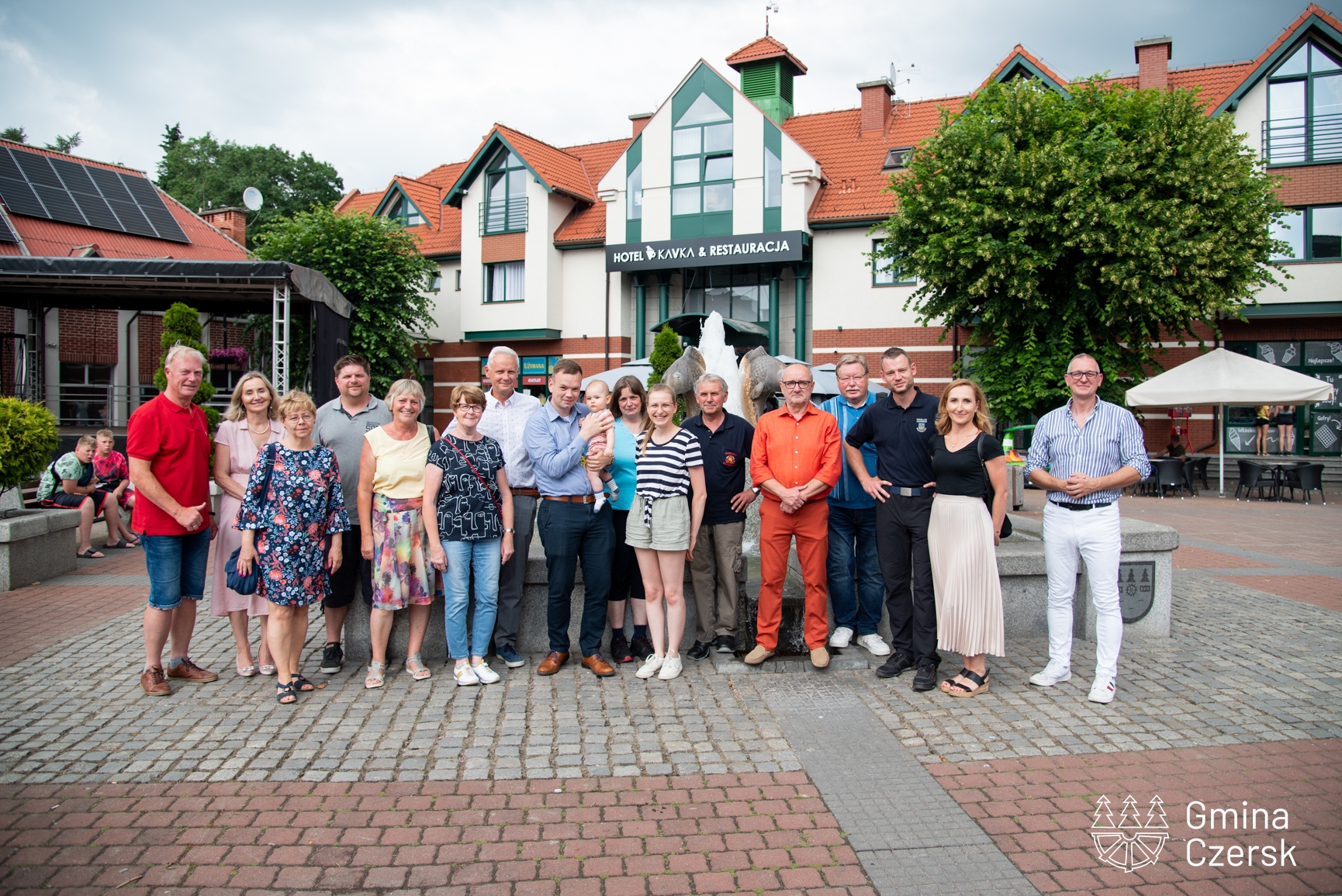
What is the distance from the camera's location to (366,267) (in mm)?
25531

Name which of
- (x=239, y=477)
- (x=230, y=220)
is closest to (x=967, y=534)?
(x=239, y=477)

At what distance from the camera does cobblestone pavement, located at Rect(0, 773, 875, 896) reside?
9.82ft

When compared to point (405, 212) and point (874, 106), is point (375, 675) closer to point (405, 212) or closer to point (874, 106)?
point (874, 106)

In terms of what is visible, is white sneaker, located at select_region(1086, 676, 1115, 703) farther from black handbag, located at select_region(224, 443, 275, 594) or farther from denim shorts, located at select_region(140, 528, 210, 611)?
denim shorts, located at select_region(140, 528, 210, 611)

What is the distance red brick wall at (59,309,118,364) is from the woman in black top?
27441 mm

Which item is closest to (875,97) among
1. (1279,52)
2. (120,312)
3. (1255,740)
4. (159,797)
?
(1279,52)

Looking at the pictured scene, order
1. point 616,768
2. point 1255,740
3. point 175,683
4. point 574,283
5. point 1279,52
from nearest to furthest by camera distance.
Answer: point 616,768
point 1255,740
point 175,683
point 1279,52
point 574,283

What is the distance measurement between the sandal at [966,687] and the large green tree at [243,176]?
50256 millimetres

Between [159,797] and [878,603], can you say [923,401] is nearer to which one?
[878,603]

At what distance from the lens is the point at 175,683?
5.21 meters

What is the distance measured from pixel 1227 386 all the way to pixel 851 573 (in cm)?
1538

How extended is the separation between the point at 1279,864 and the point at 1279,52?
26.3 m

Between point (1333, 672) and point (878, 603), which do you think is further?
point (878, 603)

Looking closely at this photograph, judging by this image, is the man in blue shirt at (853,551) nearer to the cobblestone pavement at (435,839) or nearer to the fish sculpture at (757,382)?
the cobblestone pavement at (435,839)
